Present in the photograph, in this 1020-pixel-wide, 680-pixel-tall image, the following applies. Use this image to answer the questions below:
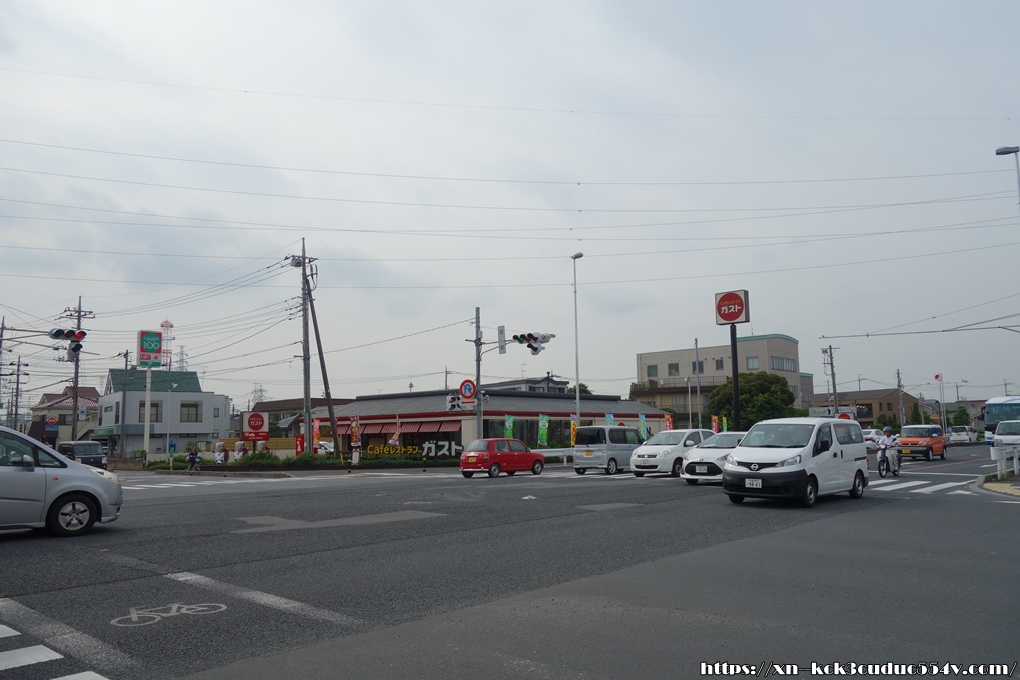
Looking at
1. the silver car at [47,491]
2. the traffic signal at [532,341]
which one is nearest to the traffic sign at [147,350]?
the traffic signal at [532,341]

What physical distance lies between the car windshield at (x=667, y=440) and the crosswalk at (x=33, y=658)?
891 inches

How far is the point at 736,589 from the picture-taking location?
25.5ft

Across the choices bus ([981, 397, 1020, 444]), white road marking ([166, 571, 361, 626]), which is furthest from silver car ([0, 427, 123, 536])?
bus ([981, 397, 1020, 444])

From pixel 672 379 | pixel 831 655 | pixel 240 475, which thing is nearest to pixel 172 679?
pixel 831 655

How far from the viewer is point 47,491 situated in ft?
37.7

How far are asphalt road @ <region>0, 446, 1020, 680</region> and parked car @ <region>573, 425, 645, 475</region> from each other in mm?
16452

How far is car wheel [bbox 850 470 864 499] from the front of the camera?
1766cm

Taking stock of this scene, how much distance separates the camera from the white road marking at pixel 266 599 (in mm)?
6684

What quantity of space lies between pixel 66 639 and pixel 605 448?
1017 inches

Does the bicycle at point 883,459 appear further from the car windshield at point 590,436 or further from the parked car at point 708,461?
the car windshield at point 590,436

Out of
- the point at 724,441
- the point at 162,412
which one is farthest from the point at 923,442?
the point at 162,412

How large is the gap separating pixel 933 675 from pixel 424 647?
141 inches

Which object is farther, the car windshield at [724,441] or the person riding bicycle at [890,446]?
the person riding bicycle at [890,446]

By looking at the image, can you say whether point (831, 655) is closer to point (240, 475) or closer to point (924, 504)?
point (924, 504)
